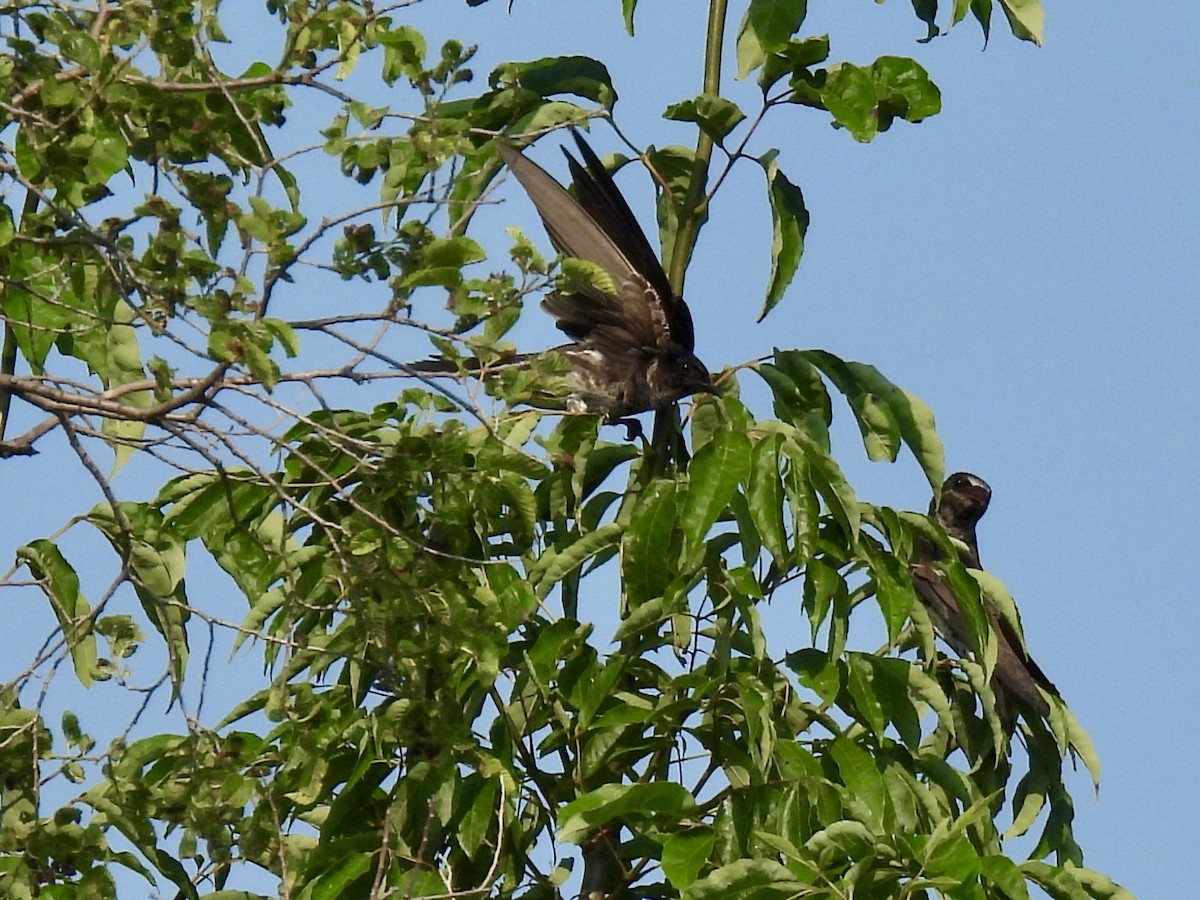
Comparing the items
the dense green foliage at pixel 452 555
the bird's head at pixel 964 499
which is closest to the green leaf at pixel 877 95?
the dense green foliage at pixel 452 555

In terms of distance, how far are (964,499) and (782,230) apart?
441 centimetres

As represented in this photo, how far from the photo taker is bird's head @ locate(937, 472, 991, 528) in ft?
A: 26.9

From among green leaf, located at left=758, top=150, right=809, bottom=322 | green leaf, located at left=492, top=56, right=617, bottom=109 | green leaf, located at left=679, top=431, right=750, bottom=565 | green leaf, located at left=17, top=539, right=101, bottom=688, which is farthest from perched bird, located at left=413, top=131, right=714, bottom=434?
green leaf, located at left=17, top=539, right=101, bottom=688

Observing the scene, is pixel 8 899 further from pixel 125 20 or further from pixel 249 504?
pixel 125 20

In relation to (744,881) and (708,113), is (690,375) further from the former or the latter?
(744,881)

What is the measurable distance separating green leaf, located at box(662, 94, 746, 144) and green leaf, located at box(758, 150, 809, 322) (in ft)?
0.38

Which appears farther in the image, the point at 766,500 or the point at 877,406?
the point at 877,406

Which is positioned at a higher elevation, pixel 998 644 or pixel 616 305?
pixel 616 305

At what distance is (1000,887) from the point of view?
11.1 feet

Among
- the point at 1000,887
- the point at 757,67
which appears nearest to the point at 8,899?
the point at 1000,887

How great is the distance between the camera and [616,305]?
15.6 feet

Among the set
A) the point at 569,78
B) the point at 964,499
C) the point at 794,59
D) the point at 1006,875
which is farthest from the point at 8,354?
the point at 964,499

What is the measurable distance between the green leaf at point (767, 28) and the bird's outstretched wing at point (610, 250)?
501 millimetres

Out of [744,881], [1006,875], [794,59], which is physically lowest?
[744,881]
